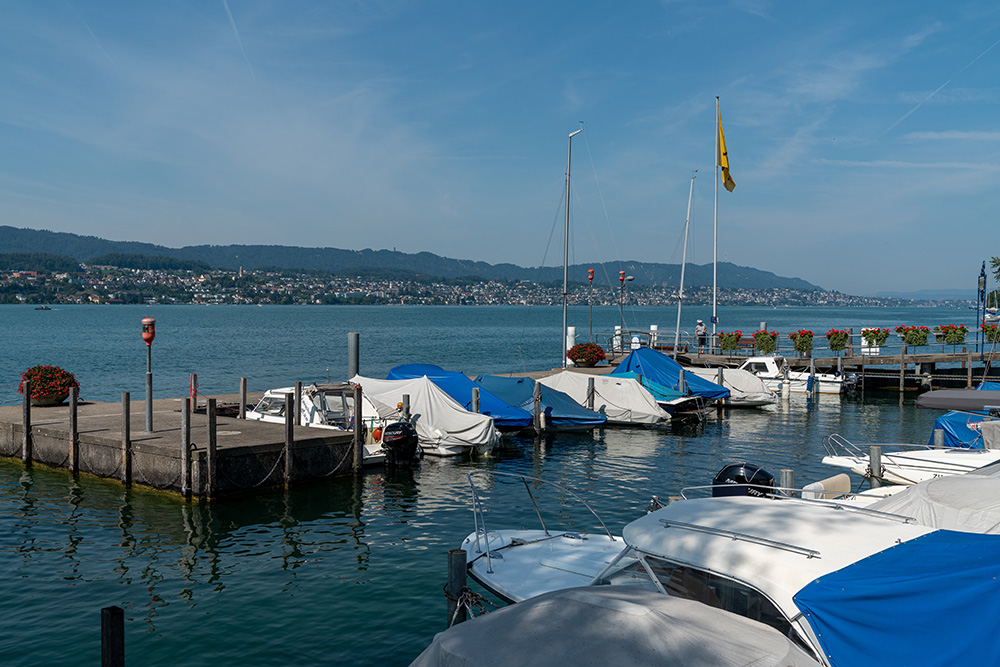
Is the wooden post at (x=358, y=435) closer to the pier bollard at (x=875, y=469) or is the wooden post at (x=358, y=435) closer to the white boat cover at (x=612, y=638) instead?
the pier bollard at (x=875, y=469)

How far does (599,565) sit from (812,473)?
13931 mm

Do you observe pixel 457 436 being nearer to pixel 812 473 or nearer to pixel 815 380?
pixel 812 473

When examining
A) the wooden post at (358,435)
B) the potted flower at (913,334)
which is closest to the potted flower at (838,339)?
the potted flower at (913,334)

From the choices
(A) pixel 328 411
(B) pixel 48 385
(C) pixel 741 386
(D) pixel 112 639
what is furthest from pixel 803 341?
(D) pixel 112 639

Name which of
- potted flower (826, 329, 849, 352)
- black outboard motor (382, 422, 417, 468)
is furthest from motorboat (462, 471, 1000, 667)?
potted flower (826, 329, 849, 352)

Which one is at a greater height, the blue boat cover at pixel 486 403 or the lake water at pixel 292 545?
the blue boat cover at pixel 486 403

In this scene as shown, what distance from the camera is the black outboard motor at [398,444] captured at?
817 inches

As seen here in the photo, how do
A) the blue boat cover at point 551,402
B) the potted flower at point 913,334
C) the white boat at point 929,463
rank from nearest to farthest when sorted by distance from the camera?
the white boat at point 929,463
the blue boat cover at point 551,402
the potted flower at point 913,334

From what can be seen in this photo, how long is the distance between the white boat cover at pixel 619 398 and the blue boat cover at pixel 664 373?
8.10 ft

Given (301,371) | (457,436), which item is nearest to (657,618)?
(457,436)

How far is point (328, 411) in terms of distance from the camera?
890 inches

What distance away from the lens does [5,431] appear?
21156 mm

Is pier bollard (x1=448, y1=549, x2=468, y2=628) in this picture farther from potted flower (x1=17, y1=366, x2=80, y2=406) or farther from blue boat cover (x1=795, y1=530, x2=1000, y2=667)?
potted flower (x1=17, y1=366, x2=80, y2=406)

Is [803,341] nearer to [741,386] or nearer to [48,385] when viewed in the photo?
[741,386]
